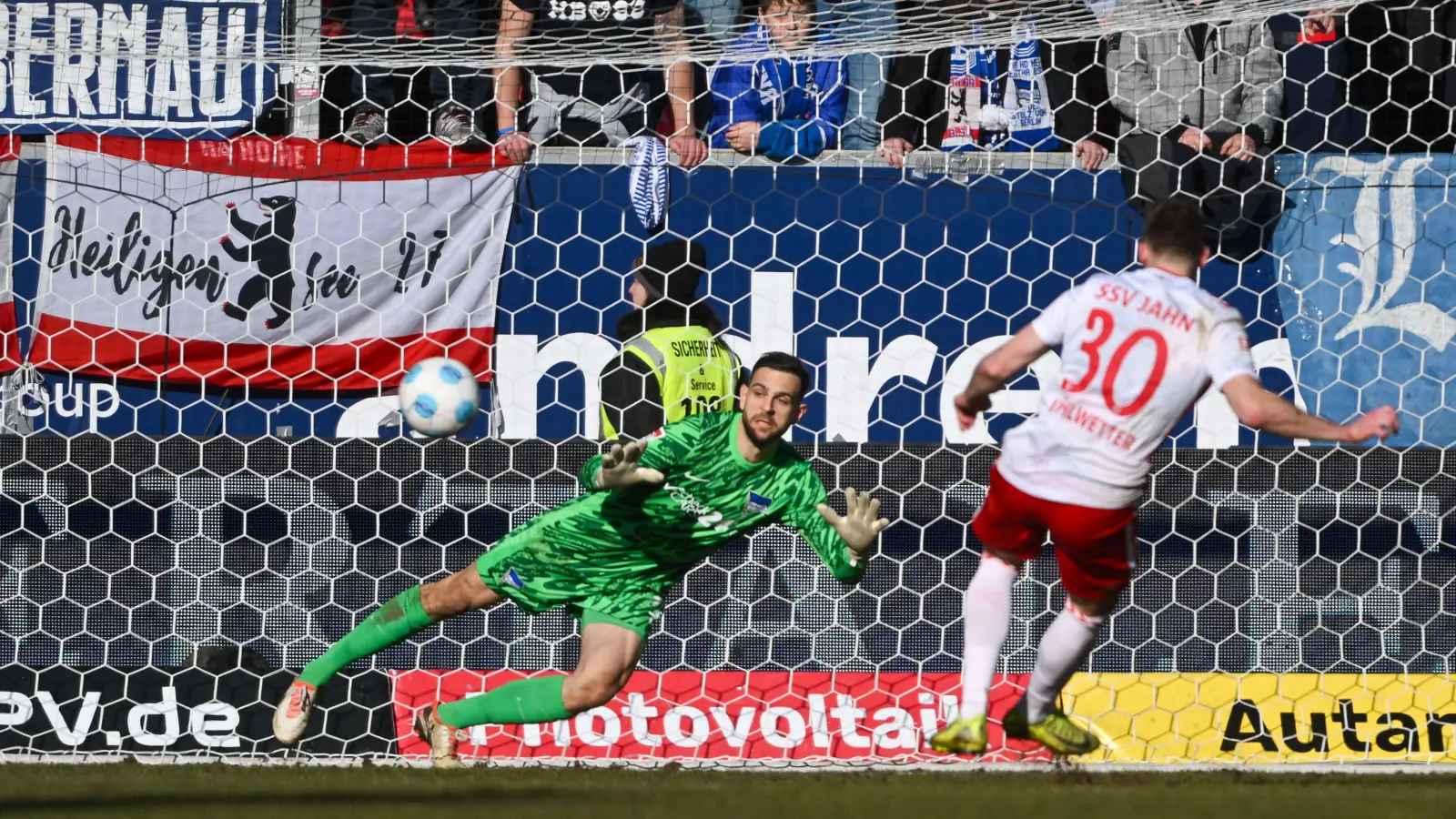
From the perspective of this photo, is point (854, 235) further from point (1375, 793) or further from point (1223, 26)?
point (1375, 793)

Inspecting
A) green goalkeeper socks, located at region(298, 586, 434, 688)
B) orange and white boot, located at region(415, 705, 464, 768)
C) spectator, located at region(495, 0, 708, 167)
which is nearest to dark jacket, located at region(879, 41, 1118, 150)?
spectator, located at region(495, 0, 708, 167)

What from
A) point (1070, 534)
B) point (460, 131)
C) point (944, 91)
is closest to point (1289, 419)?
point (1070, 534)

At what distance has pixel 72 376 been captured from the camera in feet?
18.5

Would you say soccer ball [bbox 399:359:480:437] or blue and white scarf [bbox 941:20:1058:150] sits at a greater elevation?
blue and white scarf [bbox 941:20:1058:150]

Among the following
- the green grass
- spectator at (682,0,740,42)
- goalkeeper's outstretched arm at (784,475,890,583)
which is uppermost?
spectator at (682,0,740,42)

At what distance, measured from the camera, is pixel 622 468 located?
3.76m

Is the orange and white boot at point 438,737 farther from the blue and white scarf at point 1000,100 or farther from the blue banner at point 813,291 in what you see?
the blue and white scarf at point 1000,100

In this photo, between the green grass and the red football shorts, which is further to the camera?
the green grass

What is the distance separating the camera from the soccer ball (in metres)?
4.48

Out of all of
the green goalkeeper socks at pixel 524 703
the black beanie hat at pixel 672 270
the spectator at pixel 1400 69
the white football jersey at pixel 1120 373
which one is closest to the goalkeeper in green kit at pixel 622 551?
the green goalkeeper socks at pixel 524 703

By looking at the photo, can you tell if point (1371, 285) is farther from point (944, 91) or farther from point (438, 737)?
point (438, 737)

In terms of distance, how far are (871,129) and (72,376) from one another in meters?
2.87

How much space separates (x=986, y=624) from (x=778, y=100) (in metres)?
2.41

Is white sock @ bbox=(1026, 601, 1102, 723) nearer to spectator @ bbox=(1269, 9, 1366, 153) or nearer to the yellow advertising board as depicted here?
the yellow advertising board
